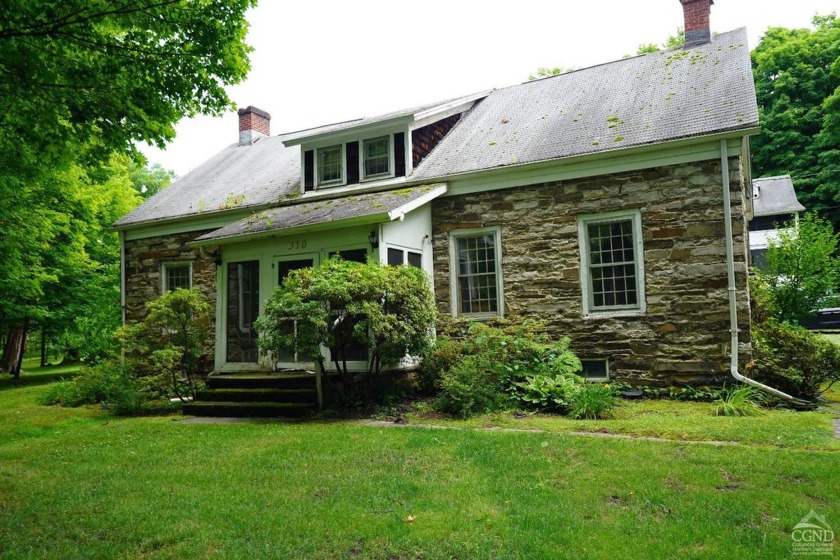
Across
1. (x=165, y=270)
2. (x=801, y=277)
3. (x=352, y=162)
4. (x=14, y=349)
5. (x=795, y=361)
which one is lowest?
(x=795, y=361)

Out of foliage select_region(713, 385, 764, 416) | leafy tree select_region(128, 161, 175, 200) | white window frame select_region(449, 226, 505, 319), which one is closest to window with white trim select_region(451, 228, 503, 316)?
white window frame select_region(449, 226, 505, 319)

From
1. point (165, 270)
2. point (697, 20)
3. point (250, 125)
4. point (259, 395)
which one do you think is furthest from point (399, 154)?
point (250, 125)

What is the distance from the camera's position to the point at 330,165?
12672 mm

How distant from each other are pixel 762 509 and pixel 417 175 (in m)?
8.80

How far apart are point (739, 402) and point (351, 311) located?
5520 mm

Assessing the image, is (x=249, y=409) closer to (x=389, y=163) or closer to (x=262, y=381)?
(x=262, y=381)

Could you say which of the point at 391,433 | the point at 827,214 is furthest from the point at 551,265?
the point at 827,214

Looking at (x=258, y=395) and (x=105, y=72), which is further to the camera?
(x=258, y=395)

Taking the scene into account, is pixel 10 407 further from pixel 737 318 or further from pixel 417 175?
pixel 737 318

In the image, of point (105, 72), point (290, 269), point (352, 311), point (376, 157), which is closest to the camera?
point (105, 72)

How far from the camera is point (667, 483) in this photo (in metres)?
4.62

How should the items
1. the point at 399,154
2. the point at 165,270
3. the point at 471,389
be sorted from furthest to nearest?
the point at 165,270
the point at 399,154
the point at 471,389

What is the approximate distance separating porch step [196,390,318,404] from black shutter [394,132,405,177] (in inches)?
194

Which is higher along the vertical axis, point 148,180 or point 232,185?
point 148,180
